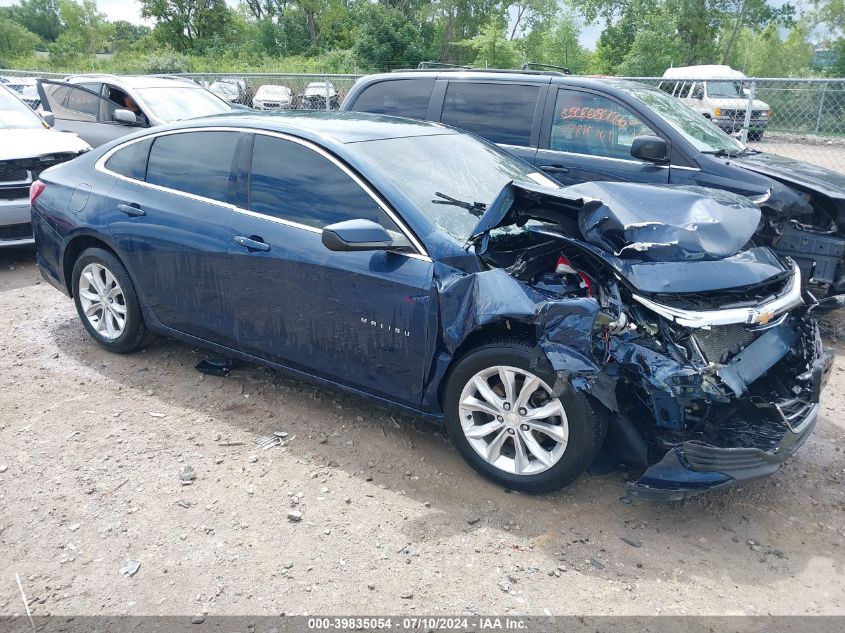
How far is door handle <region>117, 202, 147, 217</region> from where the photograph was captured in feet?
14.6

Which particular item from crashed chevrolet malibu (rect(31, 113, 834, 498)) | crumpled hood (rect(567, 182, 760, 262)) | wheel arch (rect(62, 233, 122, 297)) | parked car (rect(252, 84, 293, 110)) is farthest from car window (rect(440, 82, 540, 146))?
parked car (rect(252, 84, 293, 110))

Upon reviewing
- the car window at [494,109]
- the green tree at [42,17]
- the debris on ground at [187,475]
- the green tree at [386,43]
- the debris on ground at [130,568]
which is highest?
the green tree at [42,17]

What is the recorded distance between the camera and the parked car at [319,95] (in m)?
14.4

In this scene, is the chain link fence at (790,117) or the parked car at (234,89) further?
the parked car at (234,89)

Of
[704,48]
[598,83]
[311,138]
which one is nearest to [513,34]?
[704,48]

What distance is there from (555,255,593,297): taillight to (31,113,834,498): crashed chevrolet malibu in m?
0.01

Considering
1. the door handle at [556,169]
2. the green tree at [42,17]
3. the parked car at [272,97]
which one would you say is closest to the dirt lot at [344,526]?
the door handle at [556,169]

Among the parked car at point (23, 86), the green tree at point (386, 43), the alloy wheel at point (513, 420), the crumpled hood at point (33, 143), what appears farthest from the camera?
the green tree at point (386, 43)

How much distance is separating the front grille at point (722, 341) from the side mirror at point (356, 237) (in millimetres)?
1499

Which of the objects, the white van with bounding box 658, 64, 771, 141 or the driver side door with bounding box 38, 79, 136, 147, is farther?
the white van with bounding box 658, 64, 771, 141

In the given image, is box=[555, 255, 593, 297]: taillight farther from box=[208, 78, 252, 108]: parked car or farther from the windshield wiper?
box=[208, 78, 252, 108]: parked car

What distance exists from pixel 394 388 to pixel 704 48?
3921cm

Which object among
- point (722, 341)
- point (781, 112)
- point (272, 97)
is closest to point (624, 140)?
point (722, 341)

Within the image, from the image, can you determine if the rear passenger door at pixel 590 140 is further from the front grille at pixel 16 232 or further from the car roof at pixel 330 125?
the front grille at pixel 16 232
